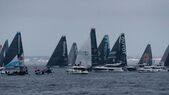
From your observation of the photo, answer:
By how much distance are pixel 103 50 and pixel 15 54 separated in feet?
135

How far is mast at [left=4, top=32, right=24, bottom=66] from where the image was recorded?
15612cm

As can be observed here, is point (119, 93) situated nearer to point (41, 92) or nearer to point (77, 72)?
point (41, 92)

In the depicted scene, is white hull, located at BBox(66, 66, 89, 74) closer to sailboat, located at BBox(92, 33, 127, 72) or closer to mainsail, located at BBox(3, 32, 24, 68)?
mainsail, located at BBox(3, 32, 24, 68)

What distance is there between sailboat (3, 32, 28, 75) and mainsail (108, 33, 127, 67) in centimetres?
3942

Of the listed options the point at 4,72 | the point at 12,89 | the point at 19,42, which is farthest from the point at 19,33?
the point at 12,89

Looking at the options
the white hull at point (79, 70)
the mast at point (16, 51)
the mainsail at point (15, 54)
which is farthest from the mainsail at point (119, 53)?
the mainsail at point (15, 54)

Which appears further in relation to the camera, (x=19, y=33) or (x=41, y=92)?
(x=19, y=33)

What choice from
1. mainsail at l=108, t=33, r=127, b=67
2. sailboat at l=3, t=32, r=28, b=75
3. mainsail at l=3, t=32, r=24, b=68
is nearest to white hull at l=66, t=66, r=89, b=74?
sailboat at l=3, t=32, r=28, b=75

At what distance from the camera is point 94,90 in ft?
340

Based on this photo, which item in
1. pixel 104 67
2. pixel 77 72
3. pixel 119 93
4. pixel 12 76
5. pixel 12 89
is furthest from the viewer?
pixel 104 67

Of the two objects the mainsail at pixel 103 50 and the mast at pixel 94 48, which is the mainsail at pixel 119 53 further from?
the mast at pixel 94 48

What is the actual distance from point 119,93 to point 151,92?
15.8ft

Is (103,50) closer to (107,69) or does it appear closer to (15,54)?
(107,69)

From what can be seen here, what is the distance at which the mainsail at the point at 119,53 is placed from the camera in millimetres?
191375
